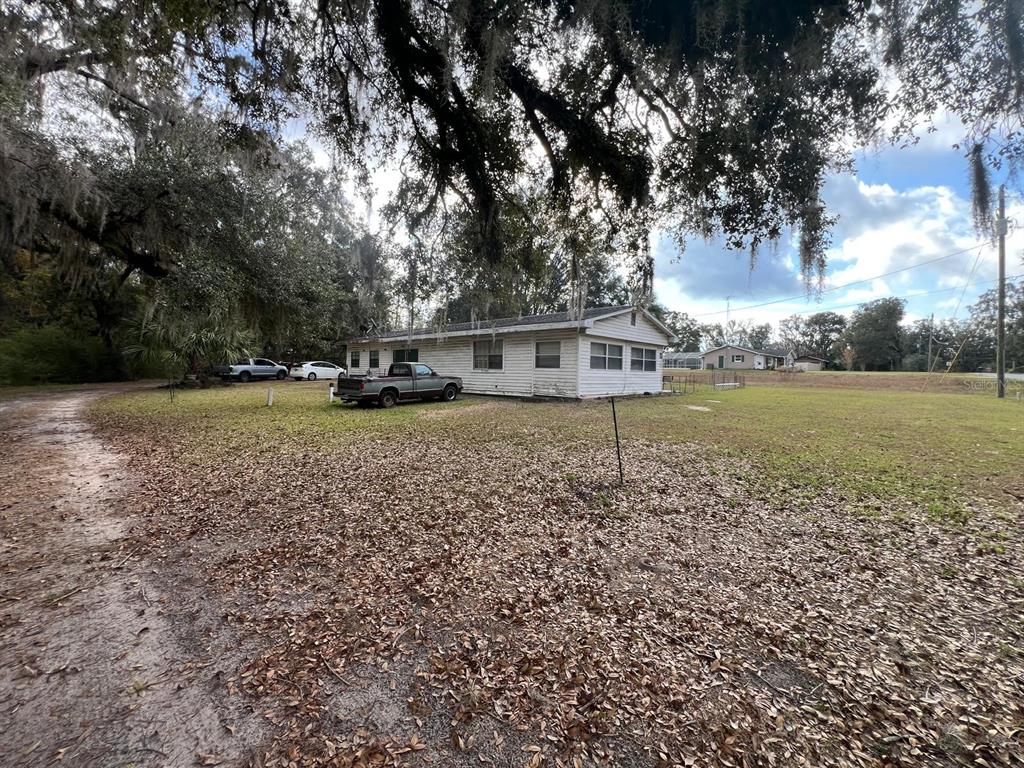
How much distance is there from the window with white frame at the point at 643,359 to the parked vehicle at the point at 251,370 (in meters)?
18.5

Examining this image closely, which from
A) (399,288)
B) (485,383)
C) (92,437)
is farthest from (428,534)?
(485,383)

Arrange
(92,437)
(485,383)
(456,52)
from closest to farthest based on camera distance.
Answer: (456,52), (92,437), (485,383)

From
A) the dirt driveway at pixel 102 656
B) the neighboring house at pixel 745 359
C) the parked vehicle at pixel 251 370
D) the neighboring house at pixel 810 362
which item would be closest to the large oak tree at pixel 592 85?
the dirt driveway at pixel 102 656

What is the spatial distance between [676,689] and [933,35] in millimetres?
4225

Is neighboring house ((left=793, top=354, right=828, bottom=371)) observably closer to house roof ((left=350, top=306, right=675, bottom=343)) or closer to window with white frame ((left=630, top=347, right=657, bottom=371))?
window with white frame ((left=630, top=347, right=657, bottom=371))

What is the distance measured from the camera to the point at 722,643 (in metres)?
2.25

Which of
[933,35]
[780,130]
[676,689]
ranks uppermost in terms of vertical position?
[933,35]

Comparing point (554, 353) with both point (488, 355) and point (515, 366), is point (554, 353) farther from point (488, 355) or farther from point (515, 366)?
point (488, 355)

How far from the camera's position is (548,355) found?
1419 centimetres

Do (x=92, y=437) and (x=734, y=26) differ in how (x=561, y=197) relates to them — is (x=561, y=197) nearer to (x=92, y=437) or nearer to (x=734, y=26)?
(x=734, y=26)

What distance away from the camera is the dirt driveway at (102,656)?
5.26ft

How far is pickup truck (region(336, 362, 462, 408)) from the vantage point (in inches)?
467

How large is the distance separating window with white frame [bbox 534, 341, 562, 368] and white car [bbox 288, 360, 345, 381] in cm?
1565

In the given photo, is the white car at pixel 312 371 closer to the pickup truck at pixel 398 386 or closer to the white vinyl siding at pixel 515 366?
the white vinyl siding at pixel 515 366
